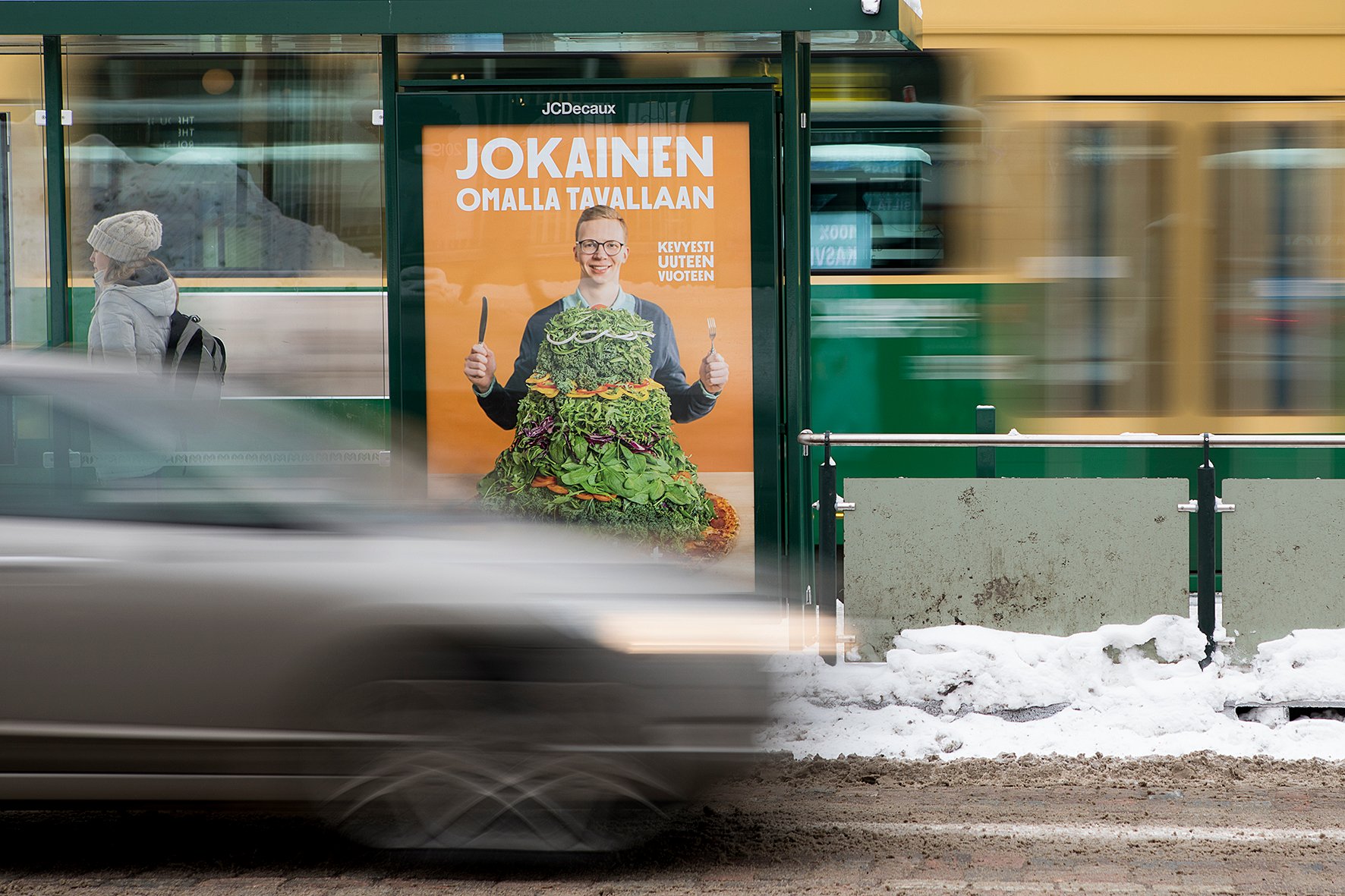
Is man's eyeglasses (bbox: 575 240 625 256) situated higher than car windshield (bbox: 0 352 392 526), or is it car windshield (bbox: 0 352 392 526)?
man's eyeglasses (bbox: 575 240 625 256)

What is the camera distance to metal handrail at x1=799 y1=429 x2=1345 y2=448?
659 cm

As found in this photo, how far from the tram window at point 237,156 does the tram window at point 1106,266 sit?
3802 mm

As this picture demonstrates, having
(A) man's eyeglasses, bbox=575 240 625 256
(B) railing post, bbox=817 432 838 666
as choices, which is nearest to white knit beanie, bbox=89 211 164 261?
→ (A) man's eyeglasses, bbox=575 240 625 256

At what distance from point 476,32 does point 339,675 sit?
356 cm

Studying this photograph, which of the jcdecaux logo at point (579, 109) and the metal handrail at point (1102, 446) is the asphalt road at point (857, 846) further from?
the jcdecaux logo at point (579, 109)

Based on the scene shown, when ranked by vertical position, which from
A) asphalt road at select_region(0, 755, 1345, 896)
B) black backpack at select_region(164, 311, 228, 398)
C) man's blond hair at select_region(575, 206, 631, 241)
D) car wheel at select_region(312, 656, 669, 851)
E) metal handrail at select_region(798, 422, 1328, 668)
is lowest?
asphalt road at select_region(0, 755, 1345, 896)

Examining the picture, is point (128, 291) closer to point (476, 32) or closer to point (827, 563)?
point (476, 32)

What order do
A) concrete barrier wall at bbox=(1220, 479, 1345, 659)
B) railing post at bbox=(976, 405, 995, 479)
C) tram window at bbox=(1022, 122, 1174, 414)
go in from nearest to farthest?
concrete barrier wall at bbox=(1220, 479, 1345, 659) < railing post at bbox=(976, 405, 995, 479) < tram window at bbox=(1022, 122, 1174, 414)

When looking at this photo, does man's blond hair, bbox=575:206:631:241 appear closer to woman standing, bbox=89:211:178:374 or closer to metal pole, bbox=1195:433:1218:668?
woman standing, bbox=89:211:178:374

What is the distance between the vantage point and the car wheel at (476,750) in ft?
13.3

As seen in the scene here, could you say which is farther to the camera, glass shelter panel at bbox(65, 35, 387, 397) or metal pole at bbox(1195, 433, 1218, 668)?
glass shelter panel at bbox(65, 35, 387, 397)

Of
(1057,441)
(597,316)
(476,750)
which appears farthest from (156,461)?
(1057,441)

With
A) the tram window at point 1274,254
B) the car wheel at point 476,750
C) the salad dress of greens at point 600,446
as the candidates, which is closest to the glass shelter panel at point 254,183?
the salad dress of greens at point 600,446

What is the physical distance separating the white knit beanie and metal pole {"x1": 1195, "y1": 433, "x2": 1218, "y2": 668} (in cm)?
498
